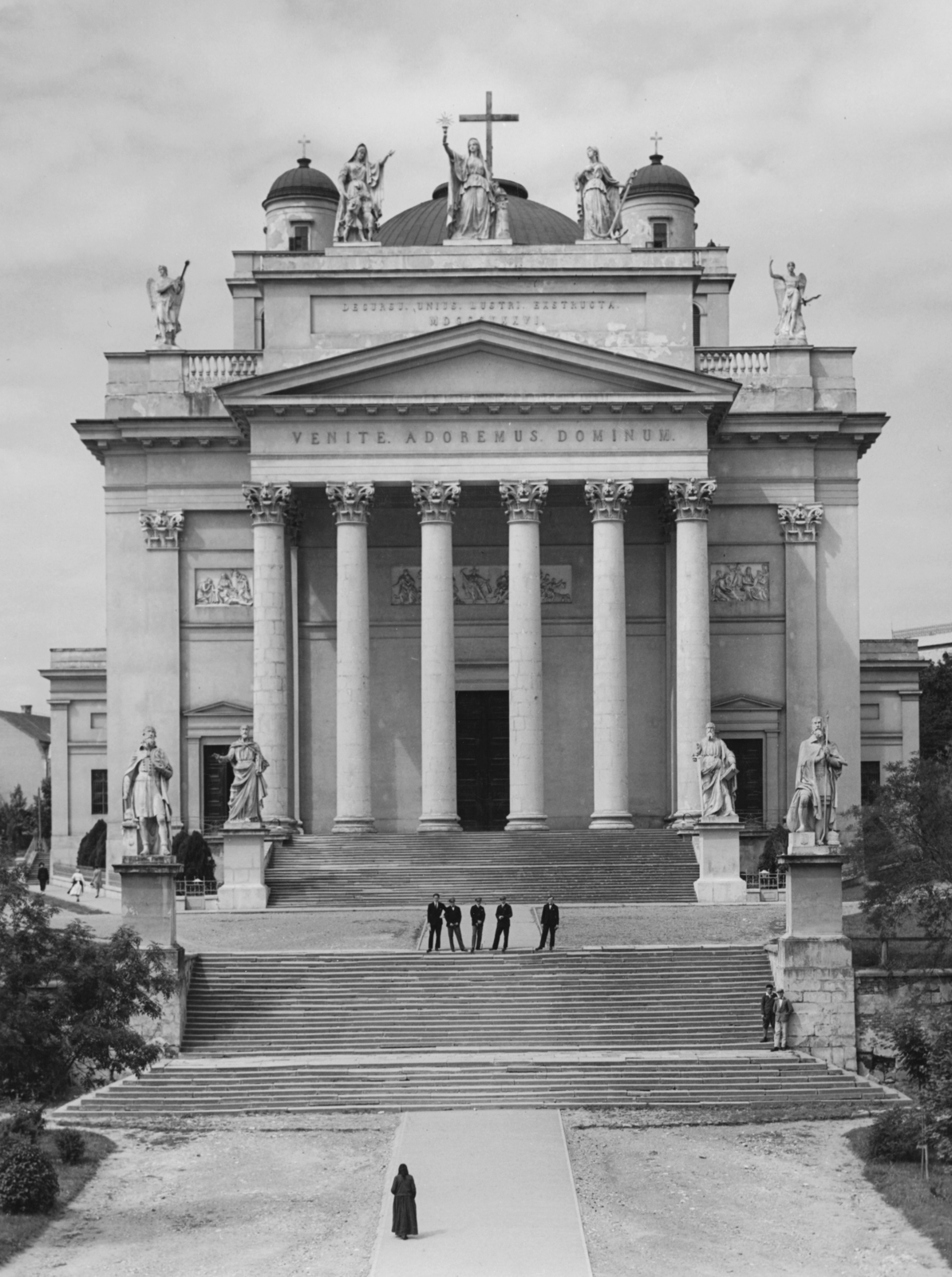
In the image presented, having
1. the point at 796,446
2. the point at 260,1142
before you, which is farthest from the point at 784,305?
the point at 260,1142

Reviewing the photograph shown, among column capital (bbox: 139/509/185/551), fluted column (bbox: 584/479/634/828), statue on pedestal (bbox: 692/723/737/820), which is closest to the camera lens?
statue on pedestal (bbox: 692/723/737/820)

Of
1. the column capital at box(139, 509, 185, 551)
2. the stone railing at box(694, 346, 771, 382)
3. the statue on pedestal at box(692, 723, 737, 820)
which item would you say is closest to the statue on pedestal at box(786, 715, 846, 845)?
the statue on pedestal at box(692, 723, 737, 820)

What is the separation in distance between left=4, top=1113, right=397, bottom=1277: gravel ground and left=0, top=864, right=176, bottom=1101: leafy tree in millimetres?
1716

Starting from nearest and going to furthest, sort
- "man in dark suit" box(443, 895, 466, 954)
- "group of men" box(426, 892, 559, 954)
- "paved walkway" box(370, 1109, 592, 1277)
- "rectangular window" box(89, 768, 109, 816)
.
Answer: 1. "paved walkway" box(370, 1109, 592, 1277)
2. "group of men" box(426, 892, 559, 954)
3. "man in dark suit" box(443, 895, 466, 954)
4. "rectangular window" box(89, 768, 109, 816)

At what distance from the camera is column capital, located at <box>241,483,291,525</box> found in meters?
66.6

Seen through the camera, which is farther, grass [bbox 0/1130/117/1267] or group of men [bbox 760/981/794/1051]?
group of men [bbox 760/981/794/1051]

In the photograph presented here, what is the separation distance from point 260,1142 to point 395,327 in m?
36.2

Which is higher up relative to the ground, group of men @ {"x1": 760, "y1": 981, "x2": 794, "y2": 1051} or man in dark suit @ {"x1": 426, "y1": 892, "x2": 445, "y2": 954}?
man in dark suit @ {"x1": 426, "y1": 892, "x2": 445, "y2": 954}

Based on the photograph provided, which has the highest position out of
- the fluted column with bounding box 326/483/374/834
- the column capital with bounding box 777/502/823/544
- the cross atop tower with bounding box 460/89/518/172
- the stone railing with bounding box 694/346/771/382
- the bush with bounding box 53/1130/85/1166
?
the cross atop tower with bounding box 460/89/518/172

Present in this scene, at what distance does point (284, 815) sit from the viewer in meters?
66.4

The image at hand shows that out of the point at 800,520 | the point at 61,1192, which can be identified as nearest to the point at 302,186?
the point at 800,520

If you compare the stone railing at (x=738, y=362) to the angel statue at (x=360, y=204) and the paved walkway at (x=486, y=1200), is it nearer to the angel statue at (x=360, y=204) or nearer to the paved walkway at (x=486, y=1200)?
the angel statue at (x=360, y=204)

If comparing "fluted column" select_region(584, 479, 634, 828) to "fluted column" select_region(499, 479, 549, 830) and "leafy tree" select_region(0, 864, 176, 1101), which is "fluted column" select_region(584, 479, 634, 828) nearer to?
"fluted column" select_region(499, 479, 549, 830)

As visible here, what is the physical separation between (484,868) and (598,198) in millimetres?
23066
